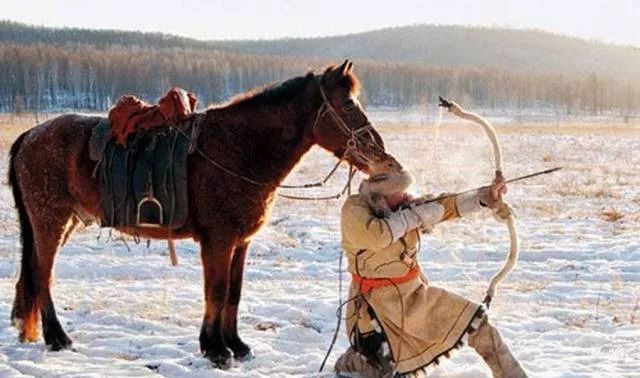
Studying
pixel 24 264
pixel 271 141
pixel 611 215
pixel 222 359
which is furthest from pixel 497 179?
pixel 611 215

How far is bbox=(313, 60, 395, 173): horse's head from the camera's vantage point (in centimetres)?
483

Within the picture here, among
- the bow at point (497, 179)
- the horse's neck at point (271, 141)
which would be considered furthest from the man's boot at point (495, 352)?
the horse's neck at point (271, 141)

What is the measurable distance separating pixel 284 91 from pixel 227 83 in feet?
375

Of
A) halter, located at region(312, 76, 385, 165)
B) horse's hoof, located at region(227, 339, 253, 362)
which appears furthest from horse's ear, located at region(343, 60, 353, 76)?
horse's hoof, located at region(227, 339, 253, 362)

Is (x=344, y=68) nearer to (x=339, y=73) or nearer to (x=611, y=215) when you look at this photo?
(x=339, y=73)

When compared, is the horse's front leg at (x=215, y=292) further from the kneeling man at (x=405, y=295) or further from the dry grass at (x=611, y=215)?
the dry grass at (x=611, y=215)

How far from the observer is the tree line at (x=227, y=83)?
96438 mm

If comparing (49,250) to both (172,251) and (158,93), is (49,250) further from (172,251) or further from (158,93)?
(158,93)

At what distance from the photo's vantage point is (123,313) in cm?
665

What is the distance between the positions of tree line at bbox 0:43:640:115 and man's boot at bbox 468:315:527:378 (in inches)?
3392

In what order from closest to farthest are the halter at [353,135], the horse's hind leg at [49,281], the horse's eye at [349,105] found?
1. the halter at [353,135]
2. the horse's eye at [349,105]
3. the horse's hind leg at [49,281]

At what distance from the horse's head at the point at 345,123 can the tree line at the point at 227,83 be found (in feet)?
280

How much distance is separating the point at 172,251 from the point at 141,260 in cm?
345

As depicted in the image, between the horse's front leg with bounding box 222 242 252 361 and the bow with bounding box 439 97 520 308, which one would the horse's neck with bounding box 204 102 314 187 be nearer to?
the horse's front leg with bounding box 222 242 252 361
